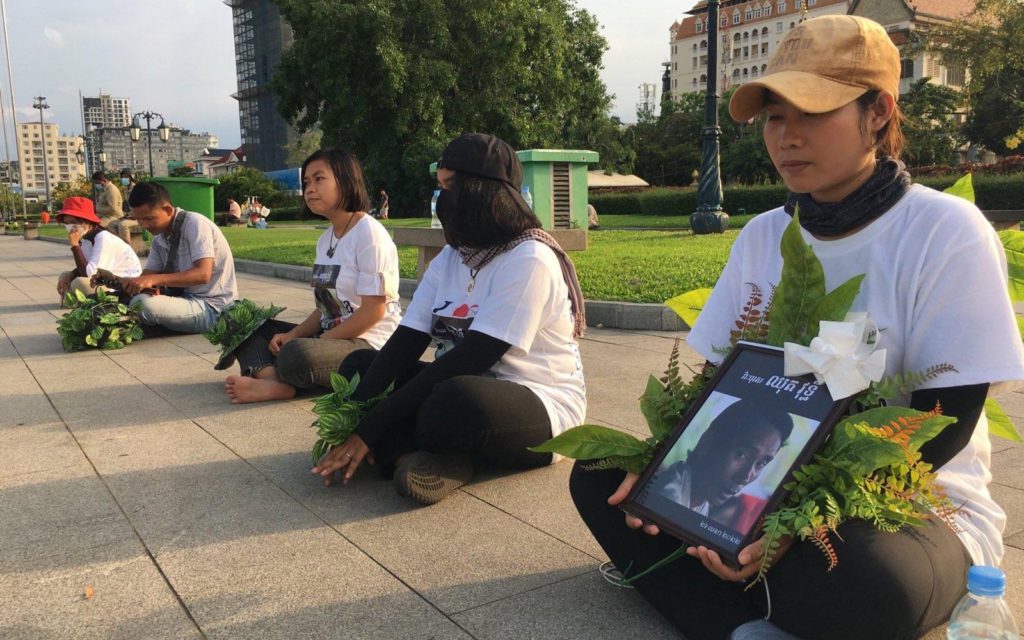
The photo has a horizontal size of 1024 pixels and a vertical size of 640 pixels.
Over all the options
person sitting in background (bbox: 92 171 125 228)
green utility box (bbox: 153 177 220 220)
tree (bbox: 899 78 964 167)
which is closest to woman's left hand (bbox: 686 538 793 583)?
green utility box (bbox: 153 177 220 220)

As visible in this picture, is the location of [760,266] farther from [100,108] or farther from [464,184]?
[100,108]

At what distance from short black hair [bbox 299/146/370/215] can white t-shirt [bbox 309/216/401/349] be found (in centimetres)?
11

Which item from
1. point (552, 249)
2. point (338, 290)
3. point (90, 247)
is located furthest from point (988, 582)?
point (90, 247)

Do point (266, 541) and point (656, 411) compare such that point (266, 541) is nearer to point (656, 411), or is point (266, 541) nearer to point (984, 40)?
point (656, 411)

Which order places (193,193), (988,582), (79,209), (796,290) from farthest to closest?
1. (193,193)
2. (79,209)
3. (796,290)
4. (988,582)

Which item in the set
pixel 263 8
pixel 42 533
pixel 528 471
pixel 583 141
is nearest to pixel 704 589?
pixel 528 471

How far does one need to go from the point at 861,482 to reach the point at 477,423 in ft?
5.09

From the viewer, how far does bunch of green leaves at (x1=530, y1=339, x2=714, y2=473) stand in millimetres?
2150

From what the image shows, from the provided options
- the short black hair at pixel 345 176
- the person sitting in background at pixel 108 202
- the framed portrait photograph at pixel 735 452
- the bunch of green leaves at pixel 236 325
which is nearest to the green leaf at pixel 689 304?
the framed portrait photograph at pixel 735 452

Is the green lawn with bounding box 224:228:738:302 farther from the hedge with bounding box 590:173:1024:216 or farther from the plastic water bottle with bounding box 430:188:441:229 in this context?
the hedge with bounding box 590:173:1024:216

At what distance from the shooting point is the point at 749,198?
30.8 metres

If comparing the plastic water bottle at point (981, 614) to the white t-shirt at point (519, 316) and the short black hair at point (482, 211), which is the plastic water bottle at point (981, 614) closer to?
the white t-shirt at point (519, 316)

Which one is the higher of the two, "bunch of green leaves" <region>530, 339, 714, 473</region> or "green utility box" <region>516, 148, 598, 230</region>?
"green utility box" <region>516, 148, 598, 230</region>

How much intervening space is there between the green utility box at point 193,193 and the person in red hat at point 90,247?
5941 millimetres
